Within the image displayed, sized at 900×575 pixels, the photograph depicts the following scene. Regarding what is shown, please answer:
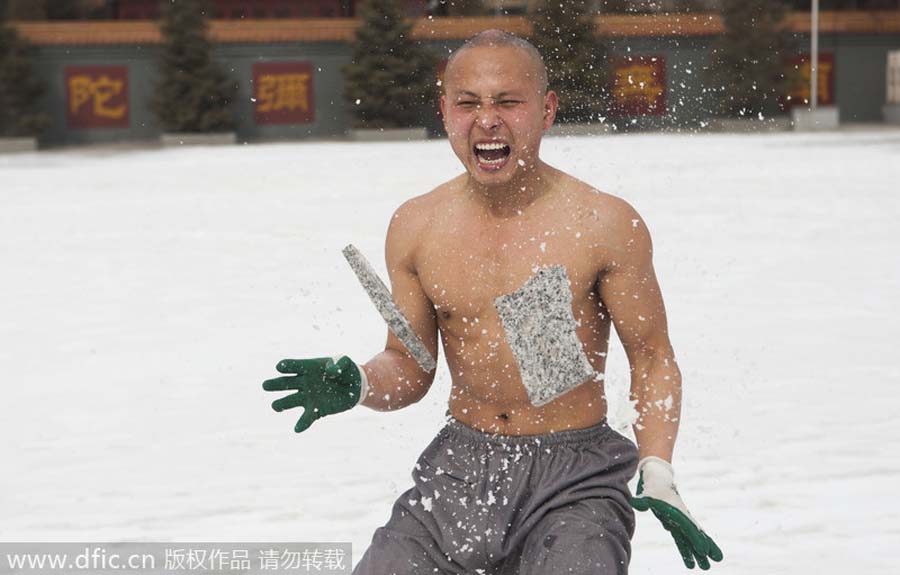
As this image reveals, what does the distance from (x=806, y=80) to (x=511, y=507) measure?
32.7 meters

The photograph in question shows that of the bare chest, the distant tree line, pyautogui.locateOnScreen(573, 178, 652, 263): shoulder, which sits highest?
pyautogui.locateOnScreen(573, 178, 652, 263): shoulder

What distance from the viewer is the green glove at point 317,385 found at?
257 centimetres

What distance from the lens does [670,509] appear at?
2.50 metres

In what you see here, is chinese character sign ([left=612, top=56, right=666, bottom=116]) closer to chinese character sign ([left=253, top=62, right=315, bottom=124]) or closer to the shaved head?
chinese character sign ([left=253, top=62, right=315, bottom=124])

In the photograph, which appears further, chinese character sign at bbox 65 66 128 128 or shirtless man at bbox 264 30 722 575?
chinese character sign at bbox 65 66 128 128

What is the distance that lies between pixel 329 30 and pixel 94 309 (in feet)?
81.9

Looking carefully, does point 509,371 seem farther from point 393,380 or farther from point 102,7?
point 102,7

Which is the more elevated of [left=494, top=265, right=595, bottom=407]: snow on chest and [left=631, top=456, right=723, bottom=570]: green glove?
[left=494, top=265, right=595, bottom=407]: snow on chest

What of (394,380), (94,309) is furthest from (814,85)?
(394,380)

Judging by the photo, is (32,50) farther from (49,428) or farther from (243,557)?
(243,557)

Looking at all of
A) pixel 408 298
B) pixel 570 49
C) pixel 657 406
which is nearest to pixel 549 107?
pixel 408 298

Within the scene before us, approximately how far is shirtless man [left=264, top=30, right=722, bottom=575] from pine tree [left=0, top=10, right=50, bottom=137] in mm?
29093

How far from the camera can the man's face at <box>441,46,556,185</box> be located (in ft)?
8.54

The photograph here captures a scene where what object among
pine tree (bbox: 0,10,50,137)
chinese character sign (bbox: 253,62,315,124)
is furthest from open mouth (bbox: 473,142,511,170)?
chinese character sign (bbox: 253,62,315,124)
